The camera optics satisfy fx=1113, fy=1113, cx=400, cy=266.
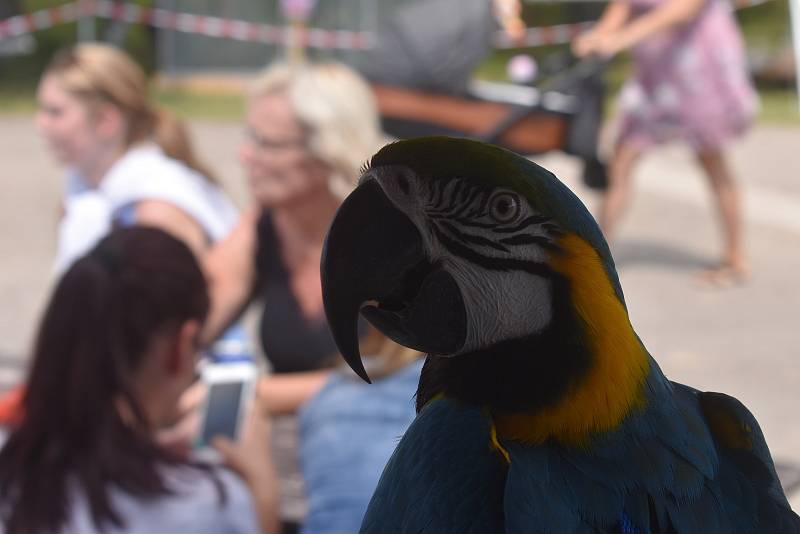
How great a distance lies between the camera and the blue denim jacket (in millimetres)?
2031

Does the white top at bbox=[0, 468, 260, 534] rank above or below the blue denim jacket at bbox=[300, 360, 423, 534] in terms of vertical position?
below

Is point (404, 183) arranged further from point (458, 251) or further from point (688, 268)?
point (688, 268)

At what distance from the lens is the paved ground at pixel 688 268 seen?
4156 millimetres

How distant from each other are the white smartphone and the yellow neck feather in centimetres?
137

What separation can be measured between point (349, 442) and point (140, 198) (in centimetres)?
125

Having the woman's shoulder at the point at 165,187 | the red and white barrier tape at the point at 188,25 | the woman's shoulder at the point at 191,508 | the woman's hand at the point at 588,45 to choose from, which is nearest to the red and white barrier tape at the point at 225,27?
the red and white barrier tape at the point at 188,25

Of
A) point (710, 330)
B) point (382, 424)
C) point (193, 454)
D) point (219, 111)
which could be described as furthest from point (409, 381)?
point (219, 111)

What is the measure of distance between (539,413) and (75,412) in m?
1.28

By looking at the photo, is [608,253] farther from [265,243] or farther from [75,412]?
[265,243]

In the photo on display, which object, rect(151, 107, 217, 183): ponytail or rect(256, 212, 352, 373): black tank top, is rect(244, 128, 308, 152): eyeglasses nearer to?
rect(256, 212, 352, 373): black tank top

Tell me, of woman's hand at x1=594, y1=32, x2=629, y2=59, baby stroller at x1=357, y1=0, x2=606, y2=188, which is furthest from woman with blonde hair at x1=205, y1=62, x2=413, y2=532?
woman's hand at x1=594, y1=32, x2=629, y2=59

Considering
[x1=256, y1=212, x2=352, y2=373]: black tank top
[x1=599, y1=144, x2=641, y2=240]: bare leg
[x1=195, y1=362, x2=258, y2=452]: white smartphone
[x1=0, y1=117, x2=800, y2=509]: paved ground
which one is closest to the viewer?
[x1=195, y1=362, x2=258, y2=452]: white smartphone

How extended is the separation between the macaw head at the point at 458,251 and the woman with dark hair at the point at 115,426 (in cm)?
117

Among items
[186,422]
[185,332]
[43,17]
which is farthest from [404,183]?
[43,17]
